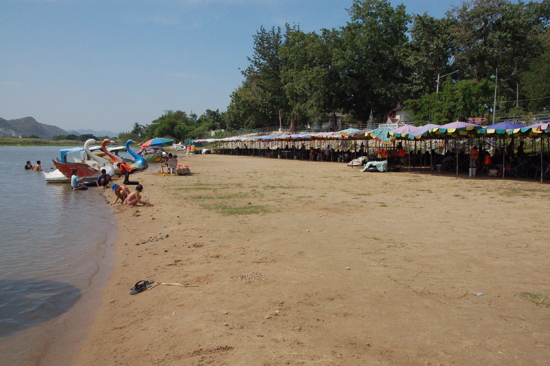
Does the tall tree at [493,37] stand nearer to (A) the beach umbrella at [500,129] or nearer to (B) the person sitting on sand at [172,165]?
(A) the beach umbrella at [500,129]

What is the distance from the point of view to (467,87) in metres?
24.2

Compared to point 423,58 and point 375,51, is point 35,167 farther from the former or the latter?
point 423,58

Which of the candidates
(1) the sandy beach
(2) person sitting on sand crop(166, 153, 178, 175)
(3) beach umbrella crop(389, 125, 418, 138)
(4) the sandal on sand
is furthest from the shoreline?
(3) beach umbrella crop(389, 125, 418, 138)

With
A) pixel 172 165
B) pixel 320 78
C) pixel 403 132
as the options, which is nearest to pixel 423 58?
pixel 320 78

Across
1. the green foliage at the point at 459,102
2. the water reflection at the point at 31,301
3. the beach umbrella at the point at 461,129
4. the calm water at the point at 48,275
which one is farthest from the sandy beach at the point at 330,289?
the green foliage at the point at 459,102

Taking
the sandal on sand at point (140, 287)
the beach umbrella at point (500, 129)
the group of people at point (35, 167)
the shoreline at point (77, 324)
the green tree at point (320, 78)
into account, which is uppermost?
the green tree at point (320, 78)

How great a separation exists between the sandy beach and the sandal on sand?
82mm

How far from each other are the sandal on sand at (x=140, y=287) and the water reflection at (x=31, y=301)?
2.67 feet

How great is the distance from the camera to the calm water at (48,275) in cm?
422

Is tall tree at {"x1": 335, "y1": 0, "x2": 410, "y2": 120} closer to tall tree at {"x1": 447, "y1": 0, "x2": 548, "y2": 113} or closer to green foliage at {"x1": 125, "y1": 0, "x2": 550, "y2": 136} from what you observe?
green foliage at {"x1": 125, "y1": 0, "x2": 550, "y2": 136}

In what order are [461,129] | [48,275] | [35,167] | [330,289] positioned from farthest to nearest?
[35,167] < [461,129] < [48,275] < [330,289]

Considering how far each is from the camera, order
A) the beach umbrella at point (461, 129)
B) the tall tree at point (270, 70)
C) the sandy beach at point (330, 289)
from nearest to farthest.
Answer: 1. the sandy beach at point (330, 289)
2. the beach umbrella at point (461, 129)
3. the tall tree at point (270, 70)

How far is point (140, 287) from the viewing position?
A: 5.23 m

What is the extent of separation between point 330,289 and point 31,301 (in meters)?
4.09
